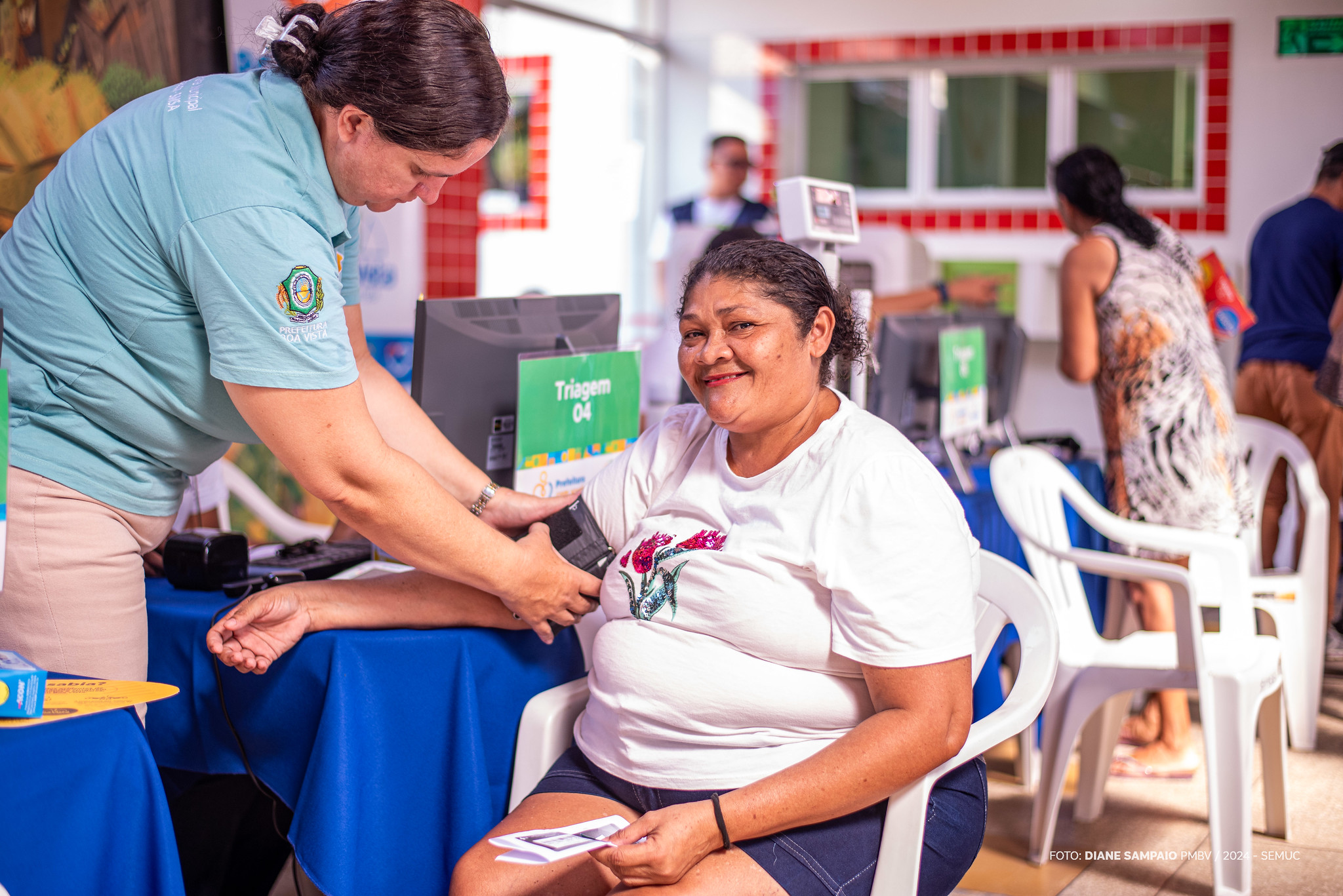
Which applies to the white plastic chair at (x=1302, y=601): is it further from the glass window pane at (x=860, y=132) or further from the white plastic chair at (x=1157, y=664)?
the glass window pane at (x=860, y=132)

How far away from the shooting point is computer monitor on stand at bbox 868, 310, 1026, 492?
2.92m

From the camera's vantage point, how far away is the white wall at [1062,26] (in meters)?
6.07

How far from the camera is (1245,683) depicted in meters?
2.30

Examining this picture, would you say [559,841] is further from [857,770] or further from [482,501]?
[482,501]

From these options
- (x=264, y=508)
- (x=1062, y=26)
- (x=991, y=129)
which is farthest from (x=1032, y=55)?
(x=264, y=508)

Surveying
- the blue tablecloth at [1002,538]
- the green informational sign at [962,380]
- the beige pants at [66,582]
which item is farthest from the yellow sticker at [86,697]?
the green informational sign at [962,380]

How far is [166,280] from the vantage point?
1323 mm

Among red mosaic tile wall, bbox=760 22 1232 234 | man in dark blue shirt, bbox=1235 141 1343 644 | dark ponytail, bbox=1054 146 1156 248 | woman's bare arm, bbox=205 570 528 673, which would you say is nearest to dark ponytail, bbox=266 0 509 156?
woman's bare arm, bbox=205 570 528 673

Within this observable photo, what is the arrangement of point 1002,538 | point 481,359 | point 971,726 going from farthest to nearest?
1. point 1002,538
2. point 481,359
3. point 971,726

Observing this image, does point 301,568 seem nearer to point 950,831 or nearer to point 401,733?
point 401,733

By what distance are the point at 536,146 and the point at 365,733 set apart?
21.0ft

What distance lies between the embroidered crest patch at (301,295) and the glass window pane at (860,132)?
615cm

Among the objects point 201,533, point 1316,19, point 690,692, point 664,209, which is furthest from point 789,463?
point 664,209

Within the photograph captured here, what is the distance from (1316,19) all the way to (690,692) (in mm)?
6164
